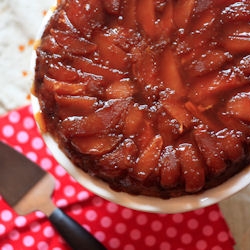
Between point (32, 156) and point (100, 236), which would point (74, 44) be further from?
point (100, 236)

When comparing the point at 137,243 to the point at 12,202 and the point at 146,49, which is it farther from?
the point at 146,49

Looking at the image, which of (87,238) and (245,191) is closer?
(87,238)

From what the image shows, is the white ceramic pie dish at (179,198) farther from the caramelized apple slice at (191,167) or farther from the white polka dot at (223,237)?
the white polka dot at (223,237)

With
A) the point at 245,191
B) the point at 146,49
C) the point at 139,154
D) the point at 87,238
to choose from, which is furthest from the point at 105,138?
the point at 245,191

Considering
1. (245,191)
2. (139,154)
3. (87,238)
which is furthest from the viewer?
(245,191)

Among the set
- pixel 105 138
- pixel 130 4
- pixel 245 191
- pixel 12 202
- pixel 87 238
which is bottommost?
pixel 245 191

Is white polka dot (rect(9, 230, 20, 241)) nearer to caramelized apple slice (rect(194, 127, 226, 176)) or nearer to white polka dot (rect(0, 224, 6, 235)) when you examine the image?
white polka dot (rect(0, 224, 6, 235))

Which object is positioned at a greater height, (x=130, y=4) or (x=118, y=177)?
(x=130, y=4)
